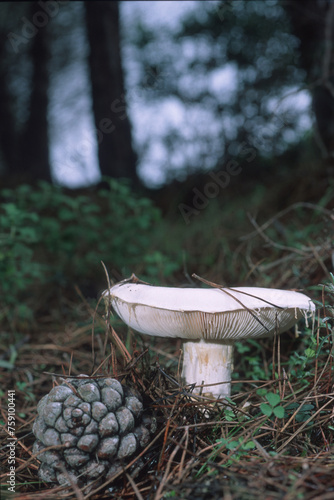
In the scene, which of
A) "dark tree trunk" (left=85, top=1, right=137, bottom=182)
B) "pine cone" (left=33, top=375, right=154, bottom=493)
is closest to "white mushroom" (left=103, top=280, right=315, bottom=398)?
"pine cone" (left=33, top=375, right=154, bottom=493)

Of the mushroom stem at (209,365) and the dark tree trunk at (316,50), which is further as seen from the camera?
the dark tree trunk at (316,50)

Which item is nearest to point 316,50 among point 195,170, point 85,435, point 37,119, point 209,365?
point 195,170

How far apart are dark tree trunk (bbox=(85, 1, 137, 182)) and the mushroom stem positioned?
422 centimetres

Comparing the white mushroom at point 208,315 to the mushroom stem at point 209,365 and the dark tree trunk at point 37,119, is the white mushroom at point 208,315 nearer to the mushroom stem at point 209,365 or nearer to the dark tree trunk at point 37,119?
the mushroom stem at point 209,365

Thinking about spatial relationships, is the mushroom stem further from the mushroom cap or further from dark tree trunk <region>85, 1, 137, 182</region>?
dark tree trunk <region>85, 1, 137, 182</region>

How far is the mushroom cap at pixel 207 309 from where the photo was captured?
1.29m

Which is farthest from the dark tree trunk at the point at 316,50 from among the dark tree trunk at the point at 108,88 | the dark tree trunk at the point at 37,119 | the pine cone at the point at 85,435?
the dark tree trunk at the point at 37,119

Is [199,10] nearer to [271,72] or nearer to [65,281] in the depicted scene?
[271,72]

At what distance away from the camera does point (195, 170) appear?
675 cm

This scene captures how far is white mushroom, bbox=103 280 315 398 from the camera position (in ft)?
4.28

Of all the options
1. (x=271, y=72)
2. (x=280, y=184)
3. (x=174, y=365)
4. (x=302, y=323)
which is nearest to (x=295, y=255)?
(x=302, y=323)

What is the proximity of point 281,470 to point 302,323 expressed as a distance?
103cm

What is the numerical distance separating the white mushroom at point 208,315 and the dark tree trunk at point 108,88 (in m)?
4.22

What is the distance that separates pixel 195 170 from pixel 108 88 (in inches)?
82.6
